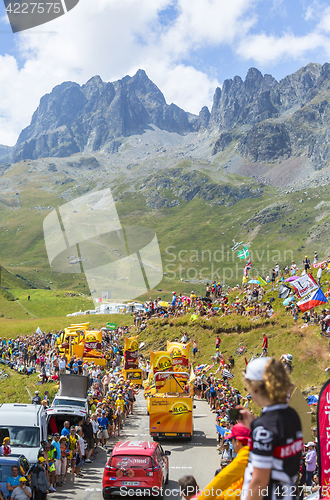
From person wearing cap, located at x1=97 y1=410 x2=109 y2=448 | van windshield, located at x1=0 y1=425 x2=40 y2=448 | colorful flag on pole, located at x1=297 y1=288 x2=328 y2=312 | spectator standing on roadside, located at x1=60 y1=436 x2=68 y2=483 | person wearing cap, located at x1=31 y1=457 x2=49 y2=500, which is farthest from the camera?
colorful flag on pole, located at x1=297 y1=288 x2=328 y2=312

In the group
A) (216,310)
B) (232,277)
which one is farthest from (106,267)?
(216,310)

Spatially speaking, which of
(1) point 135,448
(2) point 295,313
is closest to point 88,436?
(1) point 135,448

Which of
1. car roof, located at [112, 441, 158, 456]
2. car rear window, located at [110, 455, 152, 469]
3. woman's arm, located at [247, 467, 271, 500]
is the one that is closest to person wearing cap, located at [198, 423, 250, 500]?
woman's arm, located at [247, 467, 271, 500]

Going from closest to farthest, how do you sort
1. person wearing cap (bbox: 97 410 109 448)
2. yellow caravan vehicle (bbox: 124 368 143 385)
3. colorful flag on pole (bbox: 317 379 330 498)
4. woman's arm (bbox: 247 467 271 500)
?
woman's arm (bbox: 247 467 271 500) → colorful flag on pole (bbox: 317 379 330 498) → person wearing cap (bbox: 97 410 109 448) → yellow caravan vehicle (bbox: 124 368 143 385)

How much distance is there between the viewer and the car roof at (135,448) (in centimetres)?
1099

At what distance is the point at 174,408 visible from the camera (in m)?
17.5

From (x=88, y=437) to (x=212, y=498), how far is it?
12031mm

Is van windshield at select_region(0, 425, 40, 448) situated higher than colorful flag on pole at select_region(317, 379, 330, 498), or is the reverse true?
colorful flag on pole at select_region(317, 379, 330, 498)

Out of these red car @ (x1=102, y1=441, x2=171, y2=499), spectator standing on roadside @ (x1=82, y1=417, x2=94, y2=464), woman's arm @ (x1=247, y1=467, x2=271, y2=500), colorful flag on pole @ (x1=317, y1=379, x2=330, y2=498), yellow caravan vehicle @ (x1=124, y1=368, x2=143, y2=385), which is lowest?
yellow caravan vehicle @ (x1=124, y1=368, x2=143, y2=385)

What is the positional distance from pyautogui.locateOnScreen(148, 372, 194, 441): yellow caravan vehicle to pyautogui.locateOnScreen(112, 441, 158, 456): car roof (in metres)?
5.74

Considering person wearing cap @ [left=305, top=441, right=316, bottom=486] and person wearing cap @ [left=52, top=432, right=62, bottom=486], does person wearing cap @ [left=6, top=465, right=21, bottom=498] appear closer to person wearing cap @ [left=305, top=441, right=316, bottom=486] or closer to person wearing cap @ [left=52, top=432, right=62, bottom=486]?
person wearing cap @ [left=52, top=432, right=62, bottom=486]

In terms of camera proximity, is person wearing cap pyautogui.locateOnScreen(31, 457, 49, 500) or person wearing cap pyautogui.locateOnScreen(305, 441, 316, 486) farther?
person wearing cap pyautogui.locateOnScreen(305, 441, 316, 486)

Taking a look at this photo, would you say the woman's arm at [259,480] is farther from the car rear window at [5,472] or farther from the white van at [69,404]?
the white van at [69,404]

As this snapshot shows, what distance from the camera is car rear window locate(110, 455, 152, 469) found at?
35.2ft
